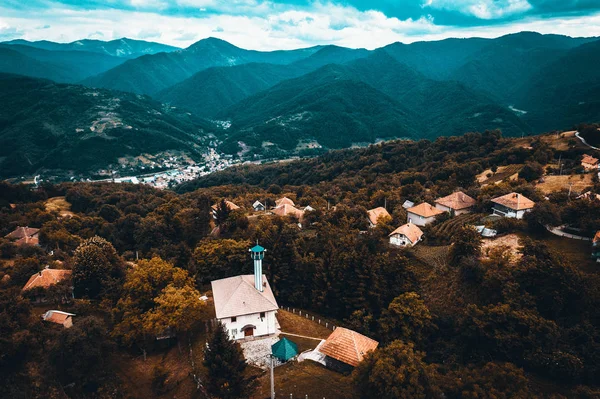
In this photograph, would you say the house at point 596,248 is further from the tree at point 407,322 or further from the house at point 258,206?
the house at point 258,206

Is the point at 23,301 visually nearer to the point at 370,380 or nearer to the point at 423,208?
the point at 370,380

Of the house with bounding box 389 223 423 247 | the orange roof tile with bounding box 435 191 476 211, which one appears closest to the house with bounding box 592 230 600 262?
the house with bounding box 389 223 423 247

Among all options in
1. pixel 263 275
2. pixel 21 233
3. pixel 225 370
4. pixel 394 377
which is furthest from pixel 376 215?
pixel 21 233

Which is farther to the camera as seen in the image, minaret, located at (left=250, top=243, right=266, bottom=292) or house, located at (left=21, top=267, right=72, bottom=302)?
house, located at (left=21, top=267, right=72, bottom=302)

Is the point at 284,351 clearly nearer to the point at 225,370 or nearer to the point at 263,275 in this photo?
the point at 225,370

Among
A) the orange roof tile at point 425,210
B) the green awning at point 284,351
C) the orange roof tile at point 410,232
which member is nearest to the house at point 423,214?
the orange roof tile at point 425,210

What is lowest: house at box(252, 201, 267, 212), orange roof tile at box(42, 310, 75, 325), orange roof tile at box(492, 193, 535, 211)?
house at box(252, 201, 267, 212)

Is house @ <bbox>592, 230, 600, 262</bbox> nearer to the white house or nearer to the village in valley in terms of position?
the village in valley
